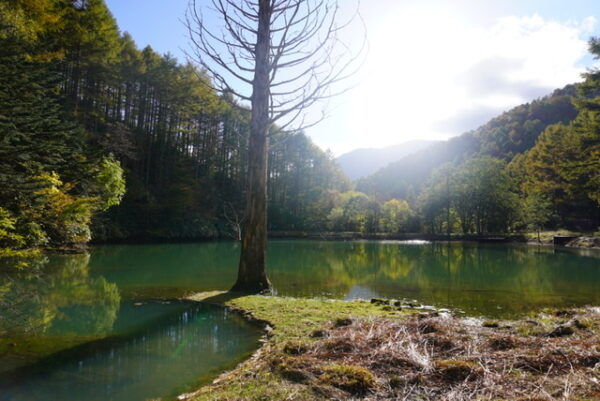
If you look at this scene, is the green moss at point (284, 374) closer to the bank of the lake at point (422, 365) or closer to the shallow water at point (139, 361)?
the bank of the lake at point (422, 365)

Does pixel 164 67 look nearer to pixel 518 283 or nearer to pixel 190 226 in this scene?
pixel 190 226

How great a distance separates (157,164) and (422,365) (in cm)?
3992

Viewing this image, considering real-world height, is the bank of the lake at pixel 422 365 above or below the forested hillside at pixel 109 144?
below

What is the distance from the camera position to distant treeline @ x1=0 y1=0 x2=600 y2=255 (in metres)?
13.6

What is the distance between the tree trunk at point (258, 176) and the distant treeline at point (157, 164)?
0.49 m

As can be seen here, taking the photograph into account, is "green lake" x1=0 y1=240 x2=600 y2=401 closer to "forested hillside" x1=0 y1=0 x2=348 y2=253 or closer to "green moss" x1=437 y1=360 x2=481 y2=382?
"forested hillside" x1=0 y1=0 x2=348 y2=253

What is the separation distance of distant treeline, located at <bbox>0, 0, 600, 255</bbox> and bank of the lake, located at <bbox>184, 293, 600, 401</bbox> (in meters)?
4.72

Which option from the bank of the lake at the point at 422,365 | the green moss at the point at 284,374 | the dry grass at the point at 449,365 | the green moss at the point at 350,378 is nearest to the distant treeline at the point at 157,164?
the green moss at the point at 284,374

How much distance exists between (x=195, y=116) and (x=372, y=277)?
3814 centimetres

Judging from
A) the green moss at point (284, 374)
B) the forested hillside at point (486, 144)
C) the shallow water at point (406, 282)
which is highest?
the forested hillside at point (486, 144)

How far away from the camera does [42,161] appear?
46.2 ft

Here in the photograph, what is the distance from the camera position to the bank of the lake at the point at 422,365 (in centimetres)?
292

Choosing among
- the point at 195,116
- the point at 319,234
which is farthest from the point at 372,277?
the point at 195,116

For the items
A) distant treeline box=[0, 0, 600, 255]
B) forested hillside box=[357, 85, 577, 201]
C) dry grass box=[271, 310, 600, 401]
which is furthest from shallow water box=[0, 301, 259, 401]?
forested hillside box=[357, 85, 577, 201]
